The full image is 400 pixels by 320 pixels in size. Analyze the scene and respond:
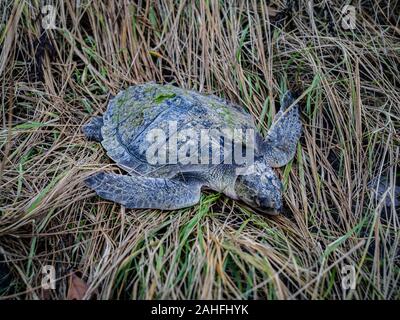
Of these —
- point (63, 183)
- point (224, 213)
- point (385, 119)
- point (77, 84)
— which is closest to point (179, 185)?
point (224, 213)

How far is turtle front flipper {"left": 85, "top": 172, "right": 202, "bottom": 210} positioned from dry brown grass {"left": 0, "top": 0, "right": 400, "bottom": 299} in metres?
0.07

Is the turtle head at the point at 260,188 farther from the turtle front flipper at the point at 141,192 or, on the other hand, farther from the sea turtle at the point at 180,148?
the turtle front flipper at the point at 141,192

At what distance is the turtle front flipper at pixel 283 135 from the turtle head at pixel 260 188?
16 centimetres

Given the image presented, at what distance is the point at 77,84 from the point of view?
3535 mm

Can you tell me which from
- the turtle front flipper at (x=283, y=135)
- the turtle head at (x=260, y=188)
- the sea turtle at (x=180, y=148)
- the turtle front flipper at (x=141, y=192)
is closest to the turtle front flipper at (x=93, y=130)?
the sea turtle at (x=180, y=148)

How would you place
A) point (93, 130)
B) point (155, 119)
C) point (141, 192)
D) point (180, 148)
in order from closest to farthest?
point (141, 192) → point (180, 148) → point (155, 119) → point (93, 130)

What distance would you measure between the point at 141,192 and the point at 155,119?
0.65 meters

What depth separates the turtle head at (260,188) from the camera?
8.80ft

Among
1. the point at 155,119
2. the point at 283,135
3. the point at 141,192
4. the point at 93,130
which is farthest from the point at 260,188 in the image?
the point at 93,130

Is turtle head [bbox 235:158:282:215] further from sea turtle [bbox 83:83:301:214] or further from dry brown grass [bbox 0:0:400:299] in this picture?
dry brown grass [bbox 0:0:400:299]

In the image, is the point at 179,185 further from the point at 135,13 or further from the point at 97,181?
the point at 135,13

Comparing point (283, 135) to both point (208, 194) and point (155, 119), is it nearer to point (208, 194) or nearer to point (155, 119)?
point (208, 194)

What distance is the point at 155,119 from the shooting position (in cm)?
307

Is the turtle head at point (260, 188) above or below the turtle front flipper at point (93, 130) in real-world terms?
below
